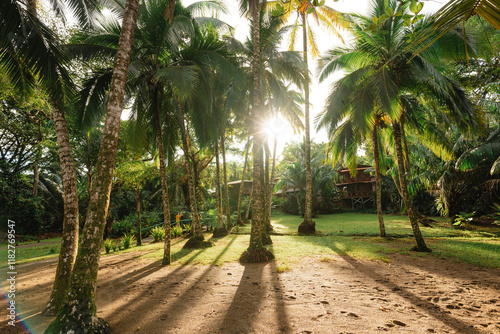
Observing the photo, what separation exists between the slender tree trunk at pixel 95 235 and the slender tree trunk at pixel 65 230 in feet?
3.83

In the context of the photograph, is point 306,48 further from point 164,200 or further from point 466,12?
point 466,12

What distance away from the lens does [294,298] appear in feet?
14.1

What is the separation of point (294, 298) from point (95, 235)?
342cm

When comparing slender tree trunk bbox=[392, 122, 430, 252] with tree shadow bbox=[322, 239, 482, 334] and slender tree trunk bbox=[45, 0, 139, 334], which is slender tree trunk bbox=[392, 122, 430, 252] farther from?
slender tree trunk bbox=[45, 0, 139, 334]

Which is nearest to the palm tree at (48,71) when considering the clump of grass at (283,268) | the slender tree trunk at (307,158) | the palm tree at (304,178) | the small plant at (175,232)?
the clump of grass at (283,268)

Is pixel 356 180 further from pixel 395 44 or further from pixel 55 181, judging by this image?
pixel 55 181

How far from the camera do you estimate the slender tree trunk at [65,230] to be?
4.11m

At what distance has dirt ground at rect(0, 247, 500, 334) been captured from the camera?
11.1ft

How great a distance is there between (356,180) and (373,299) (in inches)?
944

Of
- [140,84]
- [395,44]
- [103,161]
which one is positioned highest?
[395,44]

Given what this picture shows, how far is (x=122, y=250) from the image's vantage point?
10172 millimetres

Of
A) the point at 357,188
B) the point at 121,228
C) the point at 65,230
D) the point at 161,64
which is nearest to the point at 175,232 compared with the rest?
the point at 121,228

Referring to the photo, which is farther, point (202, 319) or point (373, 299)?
point (373, 299)

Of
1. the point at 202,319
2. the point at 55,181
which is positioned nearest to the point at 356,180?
the point at 202,319
